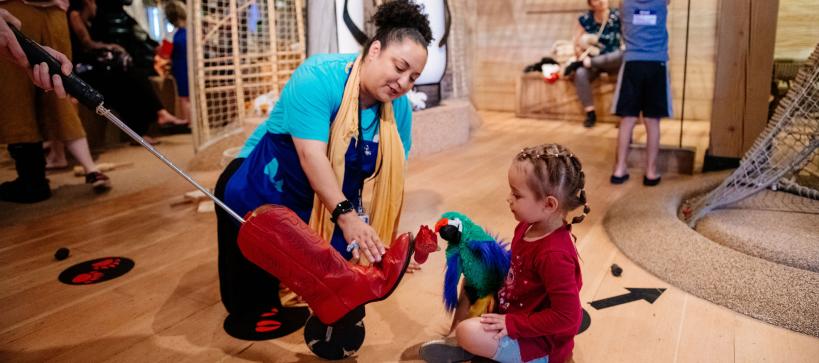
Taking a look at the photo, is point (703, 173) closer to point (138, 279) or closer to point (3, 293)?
point (138, 279)

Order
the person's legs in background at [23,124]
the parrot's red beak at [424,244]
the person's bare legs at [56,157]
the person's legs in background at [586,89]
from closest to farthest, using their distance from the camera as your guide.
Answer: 1. the parrot's red beak at [424,244]
2. the person's legs in background at [23,124]
3. the person's bare legs at [56,157]
4. the person's legs in background at [586,89]

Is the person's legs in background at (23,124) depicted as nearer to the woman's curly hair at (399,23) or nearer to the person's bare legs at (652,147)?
the woman's curly hair at (399,23)

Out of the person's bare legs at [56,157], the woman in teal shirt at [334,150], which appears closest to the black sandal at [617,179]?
the woman in teal shirt at [334,150]

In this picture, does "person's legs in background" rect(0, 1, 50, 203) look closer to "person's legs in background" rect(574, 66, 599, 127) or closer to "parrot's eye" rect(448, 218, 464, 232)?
"parrot's eye" rect(448, 218, 464, 232)

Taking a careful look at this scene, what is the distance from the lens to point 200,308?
176 centimetres

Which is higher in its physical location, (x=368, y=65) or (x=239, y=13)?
(x=239, y=13)

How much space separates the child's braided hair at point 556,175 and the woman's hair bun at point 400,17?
481mm

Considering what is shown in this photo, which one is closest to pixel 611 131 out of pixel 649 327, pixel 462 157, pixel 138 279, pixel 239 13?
pixel 462 157

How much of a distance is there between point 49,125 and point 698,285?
2995 millimetres

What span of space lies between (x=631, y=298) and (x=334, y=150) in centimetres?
98

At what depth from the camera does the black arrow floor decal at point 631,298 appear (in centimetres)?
169

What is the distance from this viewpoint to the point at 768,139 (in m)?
2.08

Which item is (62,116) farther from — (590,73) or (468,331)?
(590,73)

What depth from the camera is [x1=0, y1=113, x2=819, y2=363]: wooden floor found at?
1.48 m
